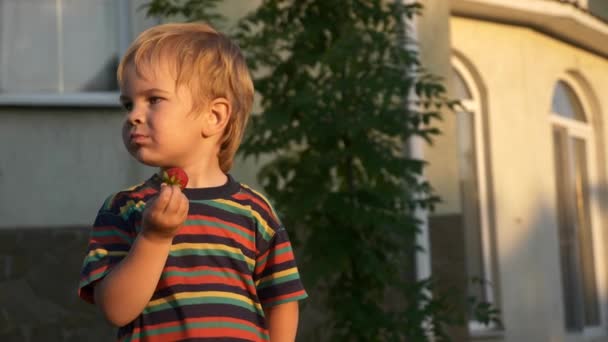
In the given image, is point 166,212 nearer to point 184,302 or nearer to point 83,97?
point 184,302

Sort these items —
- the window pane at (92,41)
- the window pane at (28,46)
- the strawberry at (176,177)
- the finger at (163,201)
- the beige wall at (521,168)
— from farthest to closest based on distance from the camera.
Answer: the beige wall at (521,168) < the window pane at (92,41) < the window pane at (28,46) < the strawberry at (176,177) < the finger at (163,201)

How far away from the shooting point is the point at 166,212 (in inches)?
77.4

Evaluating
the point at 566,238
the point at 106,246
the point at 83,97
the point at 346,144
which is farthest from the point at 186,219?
the point at 566,238

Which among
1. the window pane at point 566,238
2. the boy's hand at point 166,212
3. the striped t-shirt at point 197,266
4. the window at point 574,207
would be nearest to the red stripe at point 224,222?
the striped t-shirt at point 197,266

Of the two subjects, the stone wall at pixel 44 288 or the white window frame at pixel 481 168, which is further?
the white window frame at pixel 481 168

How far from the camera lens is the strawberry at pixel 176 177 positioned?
2062mm

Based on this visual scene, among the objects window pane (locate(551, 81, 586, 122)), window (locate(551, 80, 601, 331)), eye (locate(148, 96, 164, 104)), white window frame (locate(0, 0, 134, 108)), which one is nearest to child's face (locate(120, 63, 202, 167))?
eye (locate(148, 96, 164, 104))

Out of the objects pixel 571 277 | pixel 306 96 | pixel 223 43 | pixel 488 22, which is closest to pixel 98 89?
pixel 306 96

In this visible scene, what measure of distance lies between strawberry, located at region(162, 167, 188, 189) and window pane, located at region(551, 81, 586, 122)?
32.6ft

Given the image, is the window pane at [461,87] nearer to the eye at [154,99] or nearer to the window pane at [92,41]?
the window pane at [92,41]

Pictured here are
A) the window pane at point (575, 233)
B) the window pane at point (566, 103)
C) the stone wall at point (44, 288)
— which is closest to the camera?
the stone wall at point (44, 288)

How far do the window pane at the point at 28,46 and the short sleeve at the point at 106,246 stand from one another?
13.9 feet

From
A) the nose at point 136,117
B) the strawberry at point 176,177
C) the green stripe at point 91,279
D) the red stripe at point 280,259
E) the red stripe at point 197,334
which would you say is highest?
the nose at point 136,117

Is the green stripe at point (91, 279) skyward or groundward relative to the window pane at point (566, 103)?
groundward
